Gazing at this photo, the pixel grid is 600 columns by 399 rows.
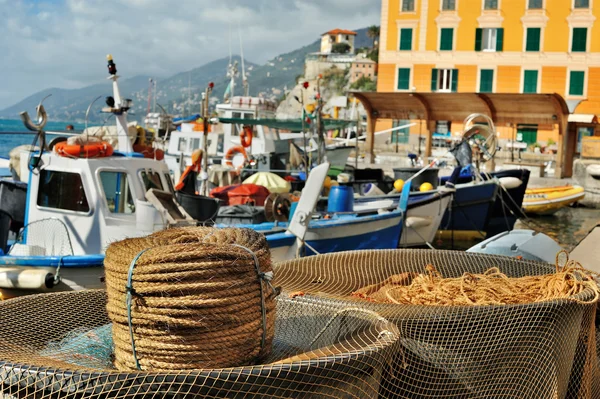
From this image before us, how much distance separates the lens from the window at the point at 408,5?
134 feet

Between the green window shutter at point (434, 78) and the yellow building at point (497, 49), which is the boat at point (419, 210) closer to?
the yellow building at point (497, 49)

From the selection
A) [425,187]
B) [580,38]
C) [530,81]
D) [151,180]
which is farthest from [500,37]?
[151,180]

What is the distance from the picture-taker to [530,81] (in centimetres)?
3938

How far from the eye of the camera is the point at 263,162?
2078cm

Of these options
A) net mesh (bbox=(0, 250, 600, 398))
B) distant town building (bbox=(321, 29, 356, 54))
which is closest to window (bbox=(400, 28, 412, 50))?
net mesh (bbox=(0, 250, 600, 398))

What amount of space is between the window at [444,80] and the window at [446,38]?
4.13ft

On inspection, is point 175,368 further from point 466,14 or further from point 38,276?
point 466,14

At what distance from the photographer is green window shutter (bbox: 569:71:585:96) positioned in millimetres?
38156

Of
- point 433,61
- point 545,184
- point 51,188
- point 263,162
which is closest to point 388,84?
point 433,61

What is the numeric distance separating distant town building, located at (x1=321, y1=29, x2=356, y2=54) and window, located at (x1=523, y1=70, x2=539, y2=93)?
110m

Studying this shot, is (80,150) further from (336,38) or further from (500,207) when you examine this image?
(336,38)

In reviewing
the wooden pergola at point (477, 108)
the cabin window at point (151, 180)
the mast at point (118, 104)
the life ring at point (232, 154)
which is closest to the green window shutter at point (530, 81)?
the wooden pergola at point (477, 108)

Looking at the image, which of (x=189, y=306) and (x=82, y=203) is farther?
(x=82, y=203)

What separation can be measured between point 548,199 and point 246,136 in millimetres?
9389
